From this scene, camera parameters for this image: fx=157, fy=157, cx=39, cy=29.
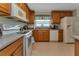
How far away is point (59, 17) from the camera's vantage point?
372 inches

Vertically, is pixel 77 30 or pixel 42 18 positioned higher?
pixel 42 18

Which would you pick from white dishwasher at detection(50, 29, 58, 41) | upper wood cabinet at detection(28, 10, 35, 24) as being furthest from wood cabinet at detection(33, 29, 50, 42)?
upper wood cabinet at detection(28, 10, 35, 24)

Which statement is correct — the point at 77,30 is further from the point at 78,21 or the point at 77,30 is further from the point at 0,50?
the point at 0,50

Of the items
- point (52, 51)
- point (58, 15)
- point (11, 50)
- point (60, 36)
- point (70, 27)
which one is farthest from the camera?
point (58, 15)

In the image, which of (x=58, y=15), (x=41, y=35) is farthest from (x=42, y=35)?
(x=58, y=15)

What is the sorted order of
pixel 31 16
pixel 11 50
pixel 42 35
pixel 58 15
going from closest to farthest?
pixel 11 50 → pixel 42 35 → pixel 58 15 → pixel 31 16

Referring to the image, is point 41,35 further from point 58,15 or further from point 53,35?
point 58,15

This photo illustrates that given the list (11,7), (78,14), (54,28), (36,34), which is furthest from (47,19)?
(11,7)

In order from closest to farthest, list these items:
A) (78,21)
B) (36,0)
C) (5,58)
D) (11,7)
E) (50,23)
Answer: (5,58) → (36,0) → (11,7) → (78,21) → (50,23)

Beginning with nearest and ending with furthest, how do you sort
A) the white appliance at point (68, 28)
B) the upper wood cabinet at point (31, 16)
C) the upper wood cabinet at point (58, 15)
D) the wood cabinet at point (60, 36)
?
the white appliance at point (68, 28), the wood cabinet at point (60, 36), the upper wood cabinet at point (58, 15), the upper wood cabinet at point (31, 16)

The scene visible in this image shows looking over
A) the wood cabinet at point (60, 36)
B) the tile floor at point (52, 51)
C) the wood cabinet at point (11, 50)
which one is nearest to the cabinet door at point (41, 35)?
the wood cabinet at point (60, 36)

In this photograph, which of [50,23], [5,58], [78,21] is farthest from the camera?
[50,23]

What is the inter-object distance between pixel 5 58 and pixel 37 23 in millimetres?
9232

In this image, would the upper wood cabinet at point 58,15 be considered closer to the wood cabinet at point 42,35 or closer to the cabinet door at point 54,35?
the cabinet door at point 54,35
